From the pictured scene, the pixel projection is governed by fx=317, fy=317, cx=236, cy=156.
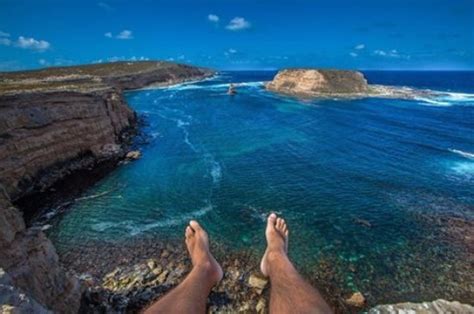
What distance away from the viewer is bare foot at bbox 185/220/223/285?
7.69 metres

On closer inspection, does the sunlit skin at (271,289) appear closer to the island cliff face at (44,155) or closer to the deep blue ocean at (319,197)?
the island cliff face at (44,155)

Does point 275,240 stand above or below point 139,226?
above

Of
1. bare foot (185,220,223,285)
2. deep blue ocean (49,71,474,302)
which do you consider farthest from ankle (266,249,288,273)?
deep blue ocean (49,71,474,302)

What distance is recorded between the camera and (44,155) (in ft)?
79.1

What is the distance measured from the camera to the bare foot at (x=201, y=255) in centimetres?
769

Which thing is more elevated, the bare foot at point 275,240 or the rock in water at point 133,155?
the bare foot at point 275,240

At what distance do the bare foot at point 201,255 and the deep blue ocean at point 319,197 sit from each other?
5831 millimetres

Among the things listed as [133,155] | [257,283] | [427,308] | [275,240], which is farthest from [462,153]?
[133,155]

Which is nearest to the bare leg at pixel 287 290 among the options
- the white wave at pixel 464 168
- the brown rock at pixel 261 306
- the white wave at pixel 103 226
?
the brown rock at pixel 261 306

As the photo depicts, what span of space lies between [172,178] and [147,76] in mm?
87453

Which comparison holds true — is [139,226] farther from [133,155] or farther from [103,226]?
[133,155]

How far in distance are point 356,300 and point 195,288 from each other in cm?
856

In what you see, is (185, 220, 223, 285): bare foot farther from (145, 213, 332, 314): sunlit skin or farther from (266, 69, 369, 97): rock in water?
(266, 69, 369, 97): rock in water

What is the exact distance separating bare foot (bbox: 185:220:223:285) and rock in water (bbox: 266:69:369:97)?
69.9 m
